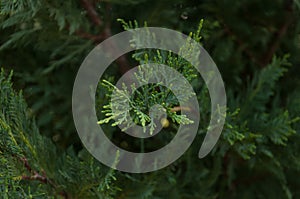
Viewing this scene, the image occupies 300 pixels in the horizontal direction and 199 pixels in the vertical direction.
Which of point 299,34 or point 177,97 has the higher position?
point 299,34

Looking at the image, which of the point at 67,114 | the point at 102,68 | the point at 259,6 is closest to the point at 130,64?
the point at 102,68

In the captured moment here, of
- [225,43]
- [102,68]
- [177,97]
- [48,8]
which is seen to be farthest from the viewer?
[225,43]

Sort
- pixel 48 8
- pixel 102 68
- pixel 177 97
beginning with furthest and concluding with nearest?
pixel 102 68, pixel 48 8, pixel 177 97

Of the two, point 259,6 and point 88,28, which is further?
point 259,6

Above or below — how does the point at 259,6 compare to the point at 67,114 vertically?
above

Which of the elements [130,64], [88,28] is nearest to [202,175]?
[130,64]

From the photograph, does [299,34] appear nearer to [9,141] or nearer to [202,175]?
[202,175]

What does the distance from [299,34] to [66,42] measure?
23.2 inches

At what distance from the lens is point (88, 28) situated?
1062 millimetres

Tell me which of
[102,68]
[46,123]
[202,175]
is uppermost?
[102,68]

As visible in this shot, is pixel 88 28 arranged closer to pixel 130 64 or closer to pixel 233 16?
pixel 130 64

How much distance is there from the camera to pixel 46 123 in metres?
1.24

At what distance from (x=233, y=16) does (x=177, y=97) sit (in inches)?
23.2

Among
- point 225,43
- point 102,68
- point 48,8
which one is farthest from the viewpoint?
point 225,43
